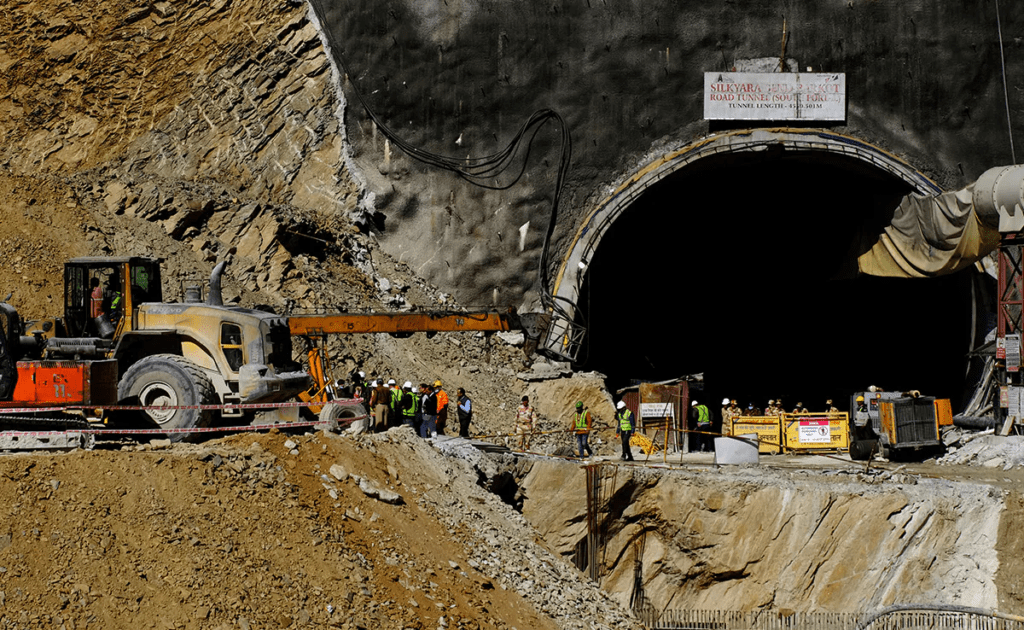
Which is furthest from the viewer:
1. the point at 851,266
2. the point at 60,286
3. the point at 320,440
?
the point at 851,266

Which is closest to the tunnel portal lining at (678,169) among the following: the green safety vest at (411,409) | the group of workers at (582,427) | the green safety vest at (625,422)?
the group of workers at (582,427)

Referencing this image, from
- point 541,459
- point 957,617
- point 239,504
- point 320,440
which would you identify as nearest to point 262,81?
point 541,459

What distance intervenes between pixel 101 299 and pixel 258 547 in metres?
5.89

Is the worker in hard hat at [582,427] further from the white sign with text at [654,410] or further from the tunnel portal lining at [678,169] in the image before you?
the tunnel portal lining at [678,169]

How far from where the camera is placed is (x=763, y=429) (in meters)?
26.9

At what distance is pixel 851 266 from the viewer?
33656 millimetres

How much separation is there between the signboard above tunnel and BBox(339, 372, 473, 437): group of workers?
1269cm

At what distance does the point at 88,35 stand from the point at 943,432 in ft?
74.8

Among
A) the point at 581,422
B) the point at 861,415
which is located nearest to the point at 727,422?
the point at 861,415

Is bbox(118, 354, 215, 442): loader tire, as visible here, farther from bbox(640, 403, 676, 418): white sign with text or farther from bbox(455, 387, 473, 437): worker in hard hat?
bbox(640, 403, 676, 418): white sign with text

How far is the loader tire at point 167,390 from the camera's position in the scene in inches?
676

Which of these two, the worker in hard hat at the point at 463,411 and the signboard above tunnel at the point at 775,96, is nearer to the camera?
the worker in hard hat at the point at 463,411

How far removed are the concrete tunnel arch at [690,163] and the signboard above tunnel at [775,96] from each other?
1.48 feet

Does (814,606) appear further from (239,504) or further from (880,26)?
(880,26)
